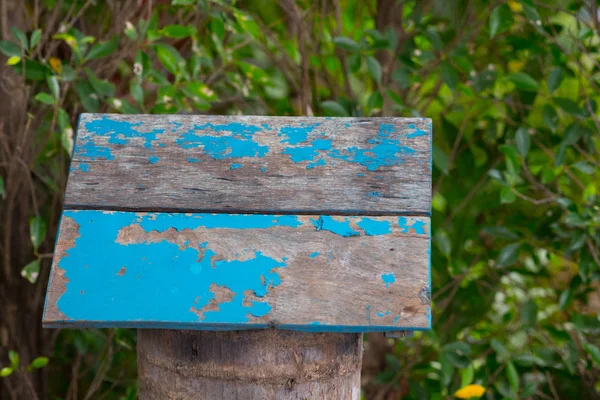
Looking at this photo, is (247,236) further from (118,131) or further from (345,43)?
(345,43)

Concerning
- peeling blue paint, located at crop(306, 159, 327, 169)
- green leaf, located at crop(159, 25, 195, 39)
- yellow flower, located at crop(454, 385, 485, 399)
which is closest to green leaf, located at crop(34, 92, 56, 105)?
green leaf, located at crop(159, 25, 195, 39)

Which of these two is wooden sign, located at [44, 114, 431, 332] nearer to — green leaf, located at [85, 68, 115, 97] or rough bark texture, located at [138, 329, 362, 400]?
rough bark texture, located at [138, 329, 362, 400]

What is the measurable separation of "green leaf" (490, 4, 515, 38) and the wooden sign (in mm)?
806

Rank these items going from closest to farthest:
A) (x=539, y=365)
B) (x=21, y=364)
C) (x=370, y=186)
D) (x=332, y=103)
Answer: (x=370, y=186), (x=332, y=103), (x=21, y=364), (x=539, y=365)

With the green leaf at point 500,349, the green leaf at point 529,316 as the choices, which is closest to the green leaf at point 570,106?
the green leaf at point 529,316

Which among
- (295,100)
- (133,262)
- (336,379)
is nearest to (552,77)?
(295,100)

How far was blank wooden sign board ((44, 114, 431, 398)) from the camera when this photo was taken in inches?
48.7

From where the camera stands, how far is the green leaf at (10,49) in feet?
6.21

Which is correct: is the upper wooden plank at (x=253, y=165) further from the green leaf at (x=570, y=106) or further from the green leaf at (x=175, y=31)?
the green leaf at (x=570, y=106)

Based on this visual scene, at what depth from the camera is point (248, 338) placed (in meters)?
1.37

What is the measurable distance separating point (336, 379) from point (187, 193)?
477mm

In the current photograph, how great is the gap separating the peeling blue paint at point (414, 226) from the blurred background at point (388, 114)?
74 cm

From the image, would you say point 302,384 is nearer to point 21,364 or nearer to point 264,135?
point 264,135

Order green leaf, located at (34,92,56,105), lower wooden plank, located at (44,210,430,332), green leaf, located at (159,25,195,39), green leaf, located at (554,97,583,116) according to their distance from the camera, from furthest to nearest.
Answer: green leaf, located at (554,97,583,116) < green leaf, located at (159,25,195,39) < green leaf, located at (34,92,56,105) < lower wooden plank, located at (44,210,430,332)
